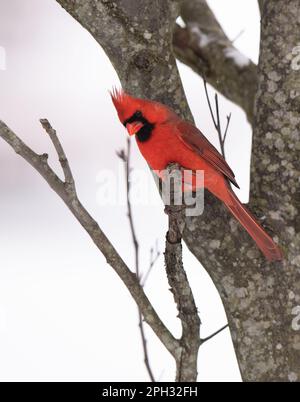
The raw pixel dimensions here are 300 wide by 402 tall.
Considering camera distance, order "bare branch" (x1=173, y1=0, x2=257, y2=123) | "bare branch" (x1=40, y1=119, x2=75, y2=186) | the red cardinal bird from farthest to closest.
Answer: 1. "bare branch" (x1=173, y1=0, x2=257, y2=123)
2. the red cardinal bird
3. "bare branch" (x1=40, y1=119, x2=75, y2=186)

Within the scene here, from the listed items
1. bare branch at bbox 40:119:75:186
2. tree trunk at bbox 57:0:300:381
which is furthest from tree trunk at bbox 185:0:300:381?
bare branch at bbox 40:119:75:186

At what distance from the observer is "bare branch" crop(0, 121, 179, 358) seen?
1965 mm

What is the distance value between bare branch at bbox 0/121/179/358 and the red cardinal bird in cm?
35

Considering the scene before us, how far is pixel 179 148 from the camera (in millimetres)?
2326

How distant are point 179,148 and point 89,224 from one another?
467 millimetres

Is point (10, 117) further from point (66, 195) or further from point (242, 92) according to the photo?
point (66, 195)

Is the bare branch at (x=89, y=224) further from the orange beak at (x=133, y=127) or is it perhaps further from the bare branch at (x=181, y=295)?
the orange beak at (x=133, y=127)

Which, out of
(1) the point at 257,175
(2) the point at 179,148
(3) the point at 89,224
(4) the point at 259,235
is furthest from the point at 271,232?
(3) the point at 89,224

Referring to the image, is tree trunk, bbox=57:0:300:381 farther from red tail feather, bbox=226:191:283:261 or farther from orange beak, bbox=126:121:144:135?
orange beak, bbox=126:121:144:135

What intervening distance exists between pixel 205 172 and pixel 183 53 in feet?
4.04

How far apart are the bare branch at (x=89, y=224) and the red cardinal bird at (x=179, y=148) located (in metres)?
0.35

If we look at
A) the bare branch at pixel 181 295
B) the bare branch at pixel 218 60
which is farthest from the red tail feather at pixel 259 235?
the bare branch at pixel 218 60

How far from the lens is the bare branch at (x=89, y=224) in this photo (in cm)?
196
